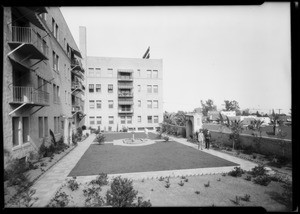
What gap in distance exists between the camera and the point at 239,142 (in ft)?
44.0

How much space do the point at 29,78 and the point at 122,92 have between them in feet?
79.6

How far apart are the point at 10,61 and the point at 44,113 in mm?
5541

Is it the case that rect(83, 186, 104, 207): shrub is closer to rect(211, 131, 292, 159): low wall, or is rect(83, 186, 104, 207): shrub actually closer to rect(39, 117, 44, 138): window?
rect(39, 117, 44, 138): window

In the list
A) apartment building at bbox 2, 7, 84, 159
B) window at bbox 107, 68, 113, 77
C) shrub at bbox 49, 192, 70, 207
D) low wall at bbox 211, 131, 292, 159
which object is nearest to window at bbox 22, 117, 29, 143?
apartment building at bbox 2, 7, 84, 159

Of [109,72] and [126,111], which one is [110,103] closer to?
[126,111]

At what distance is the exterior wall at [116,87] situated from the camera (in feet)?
110

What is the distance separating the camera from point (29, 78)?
10414 millimetres

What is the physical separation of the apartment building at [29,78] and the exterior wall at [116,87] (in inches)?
634

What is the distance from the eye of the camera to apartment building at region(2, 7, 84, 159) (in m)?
8.02

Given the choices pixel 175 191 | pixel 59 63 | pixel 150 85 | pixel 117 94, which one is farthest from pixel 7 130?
pixel 150 85

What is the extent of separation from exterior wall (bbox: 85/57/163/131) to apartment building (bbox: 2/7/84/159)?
16104 millimetres

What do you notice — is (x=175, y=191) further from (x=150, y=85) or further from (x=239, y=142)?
(x=150, y=85)

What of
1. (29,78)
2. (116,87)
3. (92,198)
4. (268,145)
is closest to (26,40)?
(29,78)
